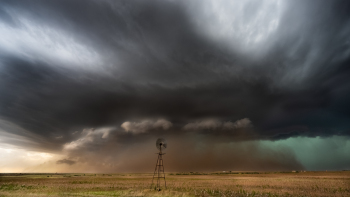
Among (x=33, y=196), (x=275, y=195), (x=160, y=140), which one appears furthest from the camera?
(x=160, y=140)

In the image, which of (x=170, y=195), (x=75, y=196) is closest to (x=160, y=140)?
(x=170, y=195)

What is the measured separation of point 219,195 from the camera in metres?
33.3

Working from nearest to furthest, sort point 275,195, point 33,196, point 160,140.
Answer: point 33,196 < point 275,195 < point 160,140

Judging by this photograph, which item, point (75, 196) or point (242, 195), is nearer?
point (75, 196)

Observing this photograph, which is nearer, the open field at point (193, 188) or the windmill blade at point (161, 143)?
the open field at point (193, 188)

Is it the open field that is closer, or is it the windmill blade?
the open field

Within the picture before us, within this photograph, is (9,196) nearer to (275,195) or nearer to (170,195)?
(170,195)

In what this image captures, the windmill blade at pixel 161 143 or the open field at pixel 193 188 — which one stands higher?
the windmill blade at pixel 161 143

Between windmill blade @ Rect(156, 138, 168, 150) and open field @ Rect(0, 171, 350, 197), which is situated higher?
windmill blade @ Rect(156, 138, 168, 150)

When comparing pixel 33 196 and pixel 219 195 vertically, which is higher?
pixel 33 196

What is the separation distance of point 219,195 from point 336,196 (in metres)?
18.8

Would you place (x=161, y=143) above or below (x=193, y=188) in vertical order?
above

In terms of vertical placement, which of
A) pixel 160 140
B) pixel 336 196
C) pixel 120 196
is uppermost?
pixel 160 140

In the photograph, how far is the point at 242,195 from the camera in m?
32.9
